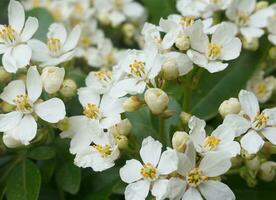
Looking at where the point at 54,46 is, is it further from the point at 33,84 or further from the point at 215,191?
the point at 215,191

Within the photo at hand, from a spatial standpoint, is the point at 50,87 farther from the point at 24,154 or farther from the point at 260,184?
the point at 260,184

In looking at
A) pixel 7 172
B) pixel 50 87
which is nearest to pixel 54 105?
pixel 50 87

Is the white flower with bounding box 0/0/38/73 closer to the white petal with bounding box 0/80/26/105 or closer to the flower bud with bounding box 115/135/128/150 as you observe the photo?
the white petal with bounding box 0/80/26/105

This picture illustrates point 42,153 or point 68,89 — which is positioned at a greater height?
point 68,89

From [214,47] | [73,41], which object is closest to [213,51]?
[214,47]

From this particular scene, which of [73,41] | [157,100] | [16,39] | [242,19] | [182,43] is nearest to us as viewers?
[157,100]

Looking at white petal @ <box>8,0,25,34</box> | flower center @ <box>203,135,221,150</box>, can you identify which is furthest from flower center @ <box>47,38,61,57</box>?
flower center @ <box>203,135,221,150</box>
